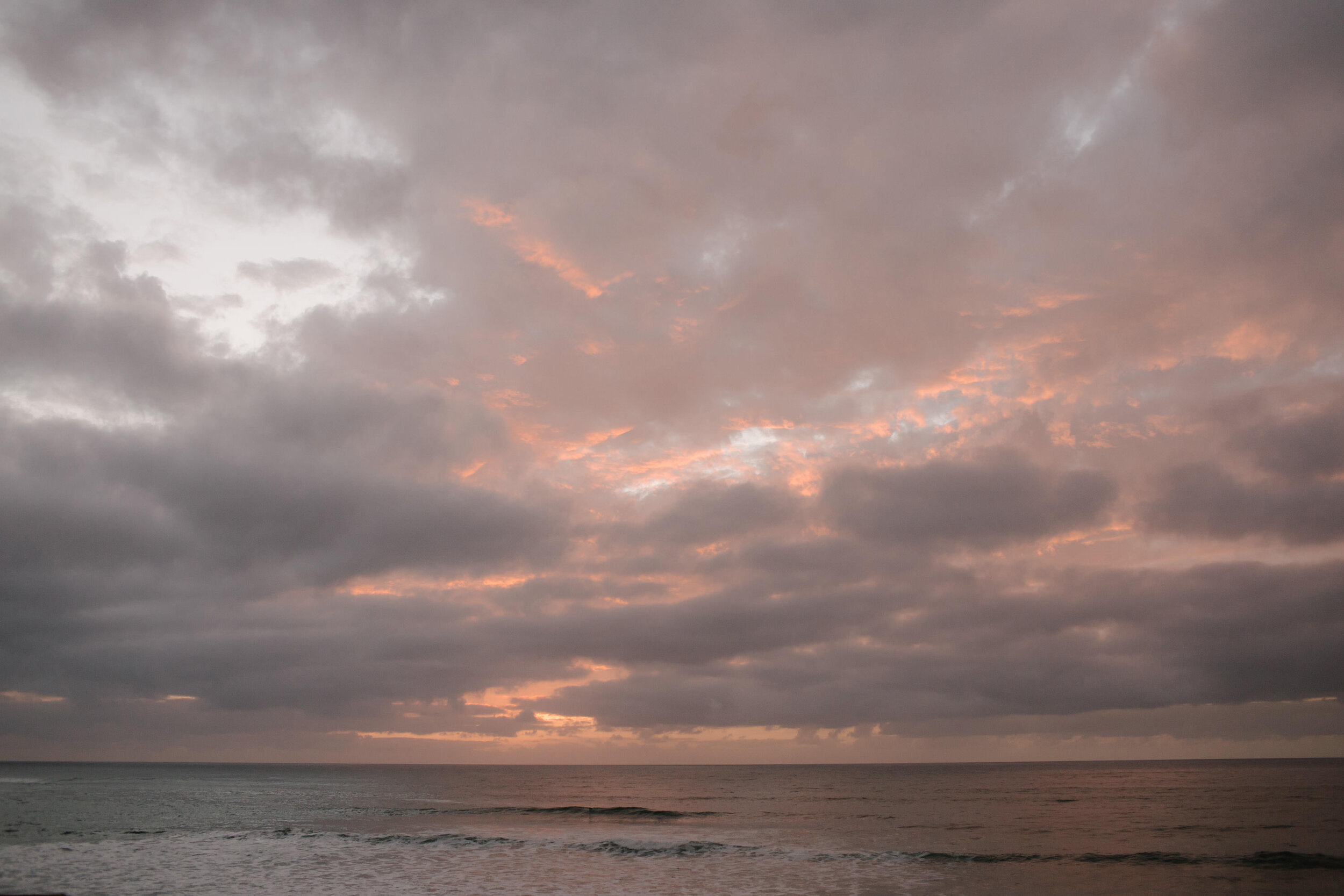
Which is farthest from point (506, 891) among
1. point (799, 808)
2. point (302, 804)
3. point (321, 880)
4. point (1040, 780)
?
point (1040, 780)

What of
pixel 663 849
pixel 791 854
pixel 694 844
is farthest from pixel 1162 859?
pixel 663 849

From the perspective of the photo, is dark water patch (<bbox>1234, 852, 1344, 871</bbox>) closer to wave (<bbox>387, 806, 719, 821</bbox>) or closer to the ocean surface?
the ocean surface

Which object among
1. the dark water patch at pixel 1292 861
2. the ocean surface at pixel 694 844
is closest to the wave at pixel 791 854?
the dark water patch at pixel 1292 861

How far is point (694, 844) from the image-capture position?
4809 centimetres

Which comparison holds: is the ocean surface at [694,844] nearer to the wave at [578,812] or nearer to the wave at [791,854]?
the wave at [791,854]

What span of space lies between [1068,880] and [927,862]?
7.31 meters

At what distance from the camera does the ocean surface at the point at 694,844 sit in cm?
3294

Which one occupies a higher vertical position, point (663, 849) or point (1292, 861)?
point (1292, 861)

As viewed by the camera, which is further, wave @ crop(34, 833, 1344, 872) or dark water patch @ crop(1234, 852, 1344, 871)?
wave @ crop(34, 833, 1344, 872)

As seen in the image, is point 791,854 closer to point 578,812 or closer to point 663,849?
point 663,849

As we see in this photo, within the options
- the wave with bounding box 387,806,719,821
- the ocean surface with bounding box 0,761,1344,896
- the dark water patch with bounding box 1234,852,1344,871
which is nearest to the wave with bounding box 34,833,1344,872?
the dark water patch with bounding box 1234,852,1344,871

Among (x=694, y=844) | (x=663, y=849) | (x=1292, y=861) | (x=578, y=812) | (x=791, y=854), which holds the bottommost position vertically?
(x=578, y=812)

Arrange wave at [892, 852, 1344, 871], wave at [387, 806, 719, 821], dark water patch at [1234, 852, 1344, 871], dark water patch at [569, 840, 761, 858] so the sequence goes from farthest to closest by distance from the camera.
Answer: wave at [387, 806, 719, 821], dark water patch at [569, 840, 761, 858], wave at [892, 852, 1344, 871], dark water patch at [1234, 852, 1344, 871]

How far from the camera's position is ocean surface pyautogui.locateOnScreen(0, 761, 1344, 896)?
Result: 108ft
